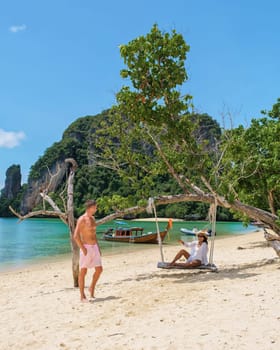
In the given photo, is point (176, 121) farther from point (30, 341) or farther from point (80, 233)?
point (30, 341)

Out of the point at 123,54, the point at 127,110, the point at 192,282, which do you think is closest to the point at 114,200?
the point at 127,110

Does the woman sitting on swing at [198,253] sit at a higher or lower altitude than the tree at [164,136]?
lower

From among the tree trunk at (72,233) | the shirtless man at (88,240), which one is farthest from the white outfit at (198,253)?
the shirtless man at (88,240)

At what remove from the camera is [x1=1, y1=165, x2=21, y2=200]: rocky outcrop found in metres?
130

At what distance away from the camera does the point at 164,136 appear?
10.1 meters

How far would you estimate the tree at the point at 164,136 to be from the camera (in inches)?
353

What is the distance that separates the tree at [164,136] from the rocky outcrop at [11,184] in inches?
4966

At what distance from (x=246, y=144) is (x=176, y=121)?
8.56 ft

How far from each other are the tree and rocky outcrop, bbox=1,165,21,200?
414 feet

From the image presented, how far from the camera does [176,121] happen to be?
31.8 ft

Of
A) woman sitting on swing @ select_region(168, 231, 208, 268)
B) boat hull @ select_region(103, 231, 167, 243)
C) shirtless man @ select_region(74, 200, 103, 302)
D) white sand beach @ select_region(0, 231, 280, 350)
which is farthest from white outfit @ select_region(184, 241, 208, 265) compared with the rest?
boat hull @ select_region(103, 231, 167, 243)

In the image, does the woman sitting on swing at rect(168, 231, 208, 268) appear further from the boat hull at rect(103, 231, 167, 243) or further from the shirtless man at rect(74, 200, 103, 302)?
the boat hull at rect(103, 231, 167, 243)

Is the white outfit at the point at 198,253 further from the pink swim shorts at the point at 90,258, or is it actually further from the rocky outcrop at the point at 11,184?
the rocky outcrop at the point at 11,184

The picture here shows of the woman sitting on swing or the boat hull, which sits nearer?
the woman sitting on swing
